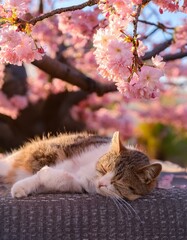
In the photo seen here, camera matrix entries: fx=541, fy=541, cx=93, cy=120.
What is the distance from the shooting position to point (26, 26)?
6.83ft

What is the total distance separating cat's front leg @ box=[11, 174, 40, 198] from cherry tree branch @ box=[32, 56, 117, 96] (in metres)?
1.37

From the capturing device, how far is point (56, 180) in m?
Result: 2.31

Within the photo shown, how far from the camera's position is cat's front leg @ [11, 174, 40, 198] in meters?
2.22

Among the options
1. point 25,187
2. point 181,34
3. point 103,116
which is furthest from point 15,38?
point 103,116

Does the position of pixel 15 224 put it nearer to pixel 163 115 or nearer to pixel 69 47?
pixel 69 47

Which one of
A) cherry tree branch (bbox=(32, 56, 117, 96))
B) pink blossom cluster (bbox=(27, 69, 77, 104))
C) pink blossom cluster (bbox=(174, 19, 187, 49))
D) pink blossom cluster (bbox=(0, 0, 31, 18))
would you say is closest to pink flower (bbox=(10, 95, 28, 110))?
pink blossom cluster (bbox=(27, 69, 77, 104))

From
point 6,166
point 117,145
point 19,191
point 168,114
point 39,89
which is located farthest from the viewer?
point 168,114

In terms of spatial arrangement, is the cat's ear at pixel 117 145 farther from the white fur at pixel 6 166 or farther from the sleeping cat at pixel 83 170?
the white fur at pixel 6 166

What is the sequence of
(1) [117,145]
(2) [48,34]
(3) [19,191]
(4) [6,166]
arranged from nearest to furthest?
(3) [19,191], (1) [117,145], (4) [6,166], (2) [48,34]

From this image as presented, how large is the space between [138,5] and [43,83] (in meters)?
4.17

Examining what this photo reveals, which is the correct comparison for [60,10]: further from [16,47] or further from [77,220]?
[77,220]

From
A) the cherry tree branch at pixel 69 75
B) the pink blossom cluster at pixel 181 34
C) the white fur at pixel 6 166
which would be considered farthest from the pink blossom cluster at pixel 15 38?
the pink blossom cluster at pixel 181 34

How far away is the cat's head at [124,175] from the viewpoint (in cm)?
228

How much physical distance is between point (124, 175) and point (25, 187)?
43 cm
